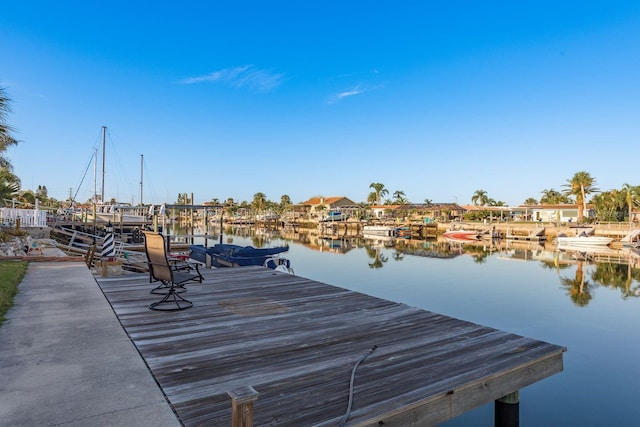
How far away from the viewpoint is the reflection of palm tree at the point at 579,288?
1592cm

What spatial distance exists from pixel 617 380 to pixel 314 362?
23.7ft

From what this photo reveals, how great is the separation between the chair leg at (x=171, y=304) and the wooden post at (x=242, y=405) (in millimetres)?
3870

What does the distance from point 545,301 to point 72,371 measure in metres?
16.9

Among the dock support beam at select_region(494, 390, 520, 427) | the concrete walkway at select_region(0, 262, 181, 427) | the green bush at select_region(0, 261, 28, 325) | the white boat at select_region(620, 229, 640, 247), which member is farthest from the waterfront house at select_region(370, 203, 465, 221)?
the concrete walkway at select_region(0, 262, 181, 427)

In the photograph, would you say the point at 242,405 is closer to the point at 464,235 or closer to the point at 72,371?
the point at 72,371

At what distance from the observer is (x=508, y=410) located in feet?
14.1

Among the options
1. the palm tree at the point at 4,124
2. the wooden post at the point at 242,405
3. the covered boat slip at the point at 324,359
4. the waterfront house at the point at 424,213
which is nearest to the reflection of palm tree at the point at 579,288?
the covered boat slip at the point at 324,359

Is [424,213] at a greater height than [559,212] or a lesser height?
lesser

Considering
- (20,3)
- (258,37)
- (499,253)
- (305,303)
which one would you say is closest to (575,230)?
(499,253)

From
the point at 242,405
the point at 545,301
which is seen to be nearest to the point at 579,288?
the point at 545,301

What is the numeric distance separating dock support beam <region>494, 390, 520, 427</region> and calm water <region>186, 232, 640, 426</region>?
57.8 inches

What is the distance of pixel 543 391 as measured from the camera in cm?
704

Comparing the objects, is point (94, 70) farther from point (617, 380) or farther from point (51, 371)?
point (617, 380)

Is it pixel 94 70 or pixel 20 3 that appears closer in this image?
pixel 20 3
